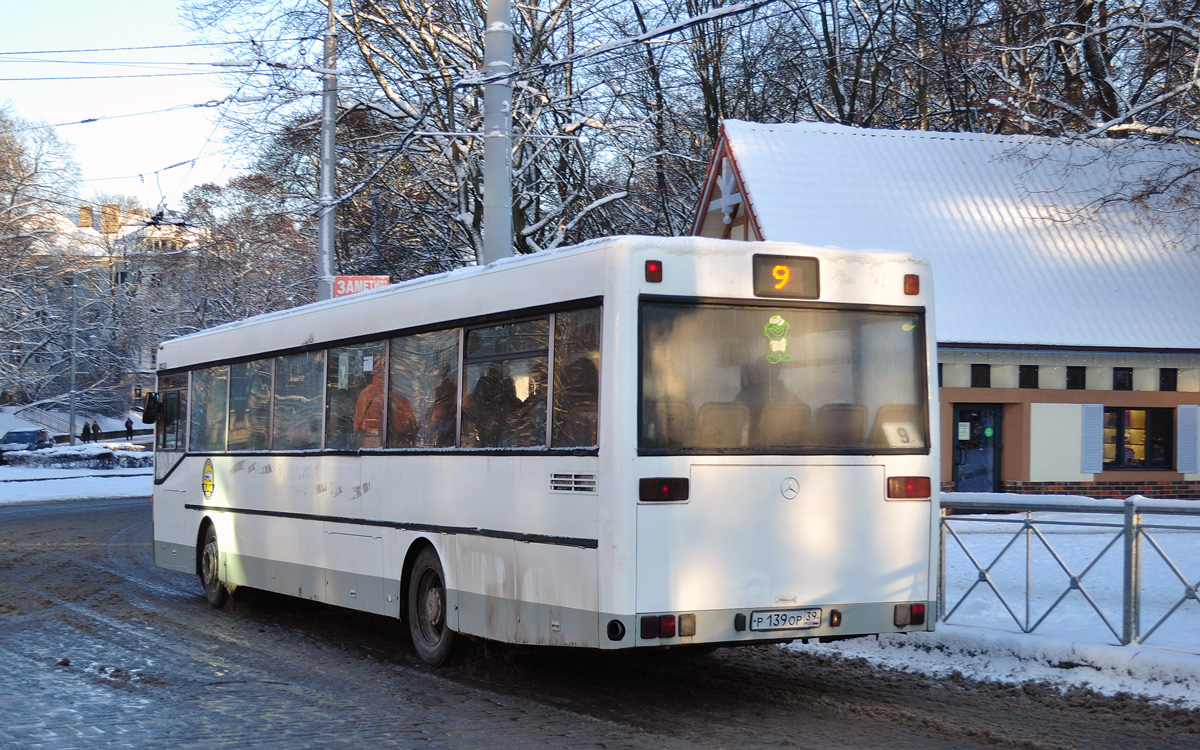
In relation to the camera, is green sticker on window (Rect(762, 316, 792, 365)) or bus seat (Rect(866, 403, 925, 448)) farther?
bus seat (Rect(866, 403, 925, 448))

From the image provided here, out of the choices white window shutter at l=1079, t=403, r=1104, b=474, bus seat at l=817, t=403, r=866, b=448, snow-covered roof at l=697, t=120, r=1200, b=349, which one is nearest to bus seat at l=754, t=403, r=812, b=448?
bus seat at l=817, t=403, r=866, b=448

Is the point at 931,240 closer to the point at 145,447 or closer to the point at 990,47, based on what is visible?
the point at 990,47

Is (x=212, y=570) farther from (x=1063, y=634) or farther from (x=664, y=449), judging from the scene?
(x=1063, y=634)

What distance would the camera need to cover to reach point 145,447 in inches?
2783

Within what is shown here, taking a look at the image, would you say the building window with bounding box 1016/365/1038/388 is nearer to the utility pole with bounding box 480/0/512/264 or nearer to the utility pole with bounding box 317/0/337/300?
the utility pole with bounding box 317/0/337/300

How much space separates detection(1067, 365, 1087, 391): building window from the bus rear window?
1766cm

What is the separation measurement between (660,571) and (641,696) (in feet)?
4.30

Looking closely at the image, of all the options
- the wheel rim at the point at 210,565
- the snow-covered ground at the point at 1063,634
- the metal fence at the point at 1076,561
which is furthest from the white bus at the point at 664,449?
the wheel rim at the point at 210,565

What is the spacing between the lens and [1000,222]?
90.2 feet

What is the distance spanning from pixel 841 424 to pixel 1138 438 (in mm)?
19725

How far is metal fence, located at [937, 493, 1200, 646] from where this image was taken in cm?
998

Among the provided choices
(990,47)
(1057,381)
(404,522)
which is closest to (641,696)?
(404,522)

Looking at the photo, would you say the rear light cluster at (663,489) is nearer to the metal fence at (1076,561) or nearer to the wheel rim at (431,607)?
the wheel rim at (431,607)

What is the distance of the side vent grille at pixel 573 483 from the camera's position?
8344 mm
